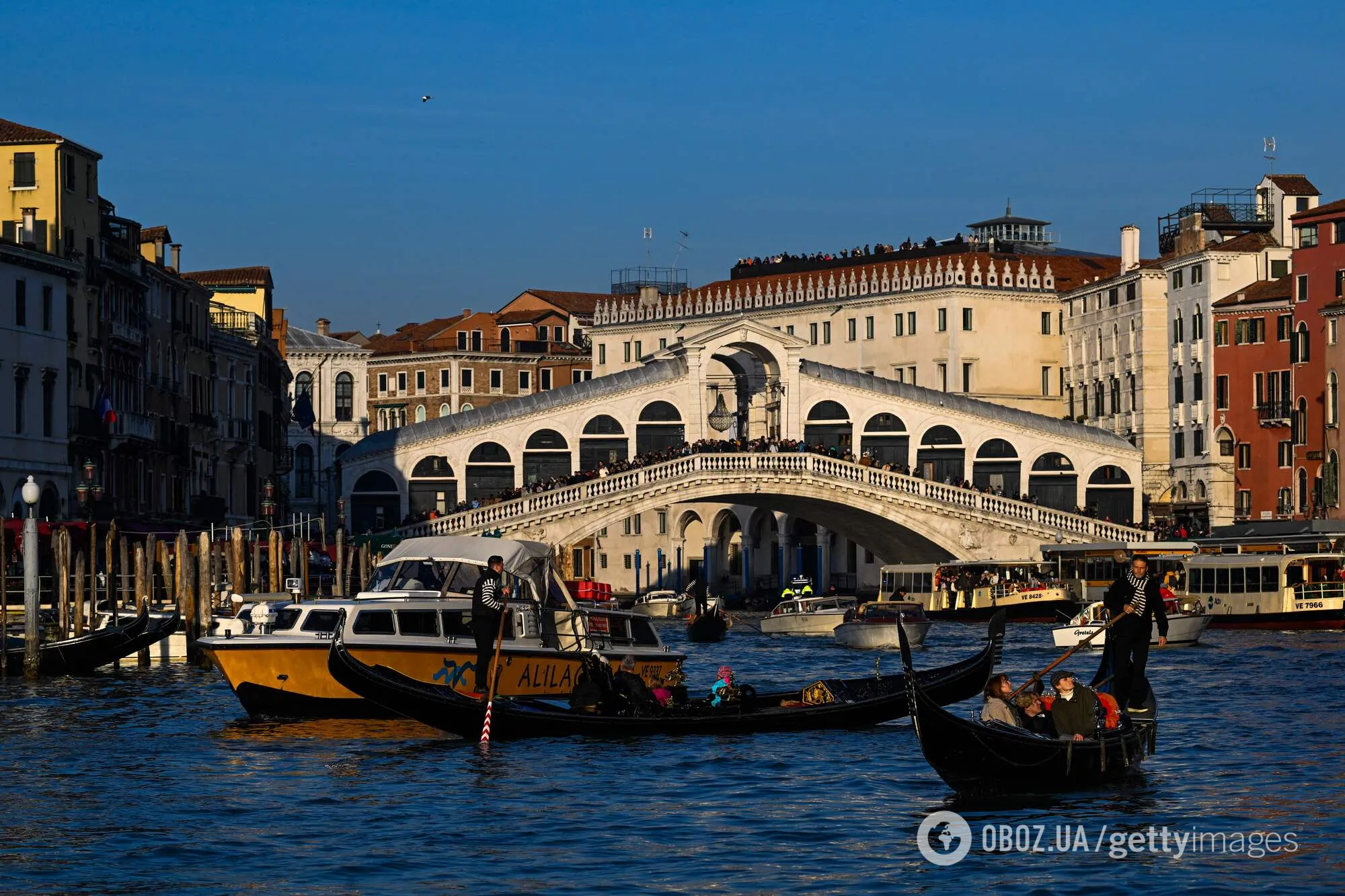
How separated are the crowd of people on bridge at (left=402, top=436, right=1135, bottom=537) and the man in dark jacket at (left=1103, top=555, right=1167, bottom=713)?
4010cm

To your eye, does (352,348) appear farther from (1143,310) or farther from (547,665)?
(547,665)

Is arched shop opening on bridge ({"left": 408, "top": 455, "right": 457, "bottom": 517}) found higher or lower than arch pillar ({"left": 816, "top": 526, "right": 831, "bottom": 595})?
higher

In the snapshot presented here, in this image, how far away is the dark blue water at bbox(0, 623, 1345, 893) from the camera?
19.1m

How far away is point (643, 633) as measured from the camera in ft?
103

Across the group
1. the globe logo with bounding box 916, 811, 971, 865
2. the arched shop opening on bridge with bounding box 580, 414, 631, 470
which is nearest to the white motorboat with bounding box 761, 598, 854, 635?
the arched shop opening on bridge with bounding box 580, 414, 631, 470

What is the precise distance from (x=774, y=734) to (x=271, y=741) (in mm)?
5489

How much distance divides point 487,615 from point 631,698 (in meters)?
2.03

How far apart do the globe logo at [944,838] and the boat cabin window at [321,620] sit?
9.40m

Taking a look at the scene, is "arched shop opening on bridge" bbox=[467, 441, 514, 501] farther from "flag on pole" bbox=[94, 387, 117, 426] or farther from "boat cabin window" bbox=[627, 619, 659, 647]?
→ "boat cabin window" bbox=[627, 619, 659, 647]

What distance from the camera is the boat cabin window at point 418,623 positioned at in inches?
1107

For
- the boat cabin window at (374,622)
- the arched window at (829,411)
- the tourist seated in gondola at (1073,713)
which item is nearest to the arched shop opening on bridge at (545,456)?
the arched window at (829,411)

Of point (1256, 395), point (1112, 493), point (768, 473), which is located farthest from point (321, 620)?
point (1112, 493)

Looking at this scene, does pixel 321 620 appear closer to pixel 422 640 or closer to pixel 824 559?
pixel 422 640

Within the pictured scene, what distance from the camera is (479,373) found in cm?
9919
